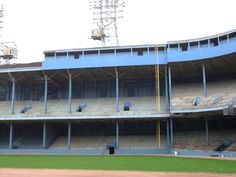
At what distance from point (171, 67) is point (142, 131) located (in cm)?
1127

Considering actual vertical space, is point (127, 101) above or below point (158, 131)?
above

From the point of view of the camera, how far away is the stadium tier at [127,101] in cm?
5024

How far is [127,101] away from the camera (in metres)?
58.8

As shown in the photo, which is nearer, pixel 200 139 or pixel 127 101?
pixel 200 139

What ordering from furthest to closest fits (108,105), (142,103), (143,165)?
(108,105), (142,103), (143,165)

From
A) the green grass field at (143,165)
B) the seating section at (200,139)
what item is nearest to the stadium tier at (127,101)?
the seating section at (200,139)

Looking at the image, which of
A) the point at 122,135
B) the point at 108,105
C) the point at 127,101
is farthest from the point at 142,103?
the point at 122,135

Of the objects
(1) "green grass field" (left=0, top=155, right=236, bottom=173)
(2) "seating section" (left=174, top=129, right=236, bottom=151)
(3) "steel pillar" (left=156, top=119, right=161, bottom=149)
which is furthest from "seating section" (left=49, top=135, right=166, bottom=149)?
(1) "green grass field" (left=0, top=155, right=236, bottom=173)

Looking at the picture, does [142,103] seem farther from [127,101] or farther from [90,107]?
[90,107]

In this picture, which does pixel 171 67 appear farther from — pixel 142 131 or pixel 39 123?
pixel 39 123

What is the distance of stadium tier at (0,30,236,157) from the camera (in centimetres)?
5024

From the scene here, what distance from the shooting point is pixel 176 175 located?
21844mm

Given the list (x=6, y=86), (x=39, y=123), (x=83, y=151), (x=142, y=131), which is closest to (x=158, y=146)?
(x=142, y=131)

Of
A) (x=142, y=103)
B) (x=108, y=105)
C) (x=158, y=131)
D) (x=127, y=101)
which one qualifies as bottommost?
(x=158, y=131)
